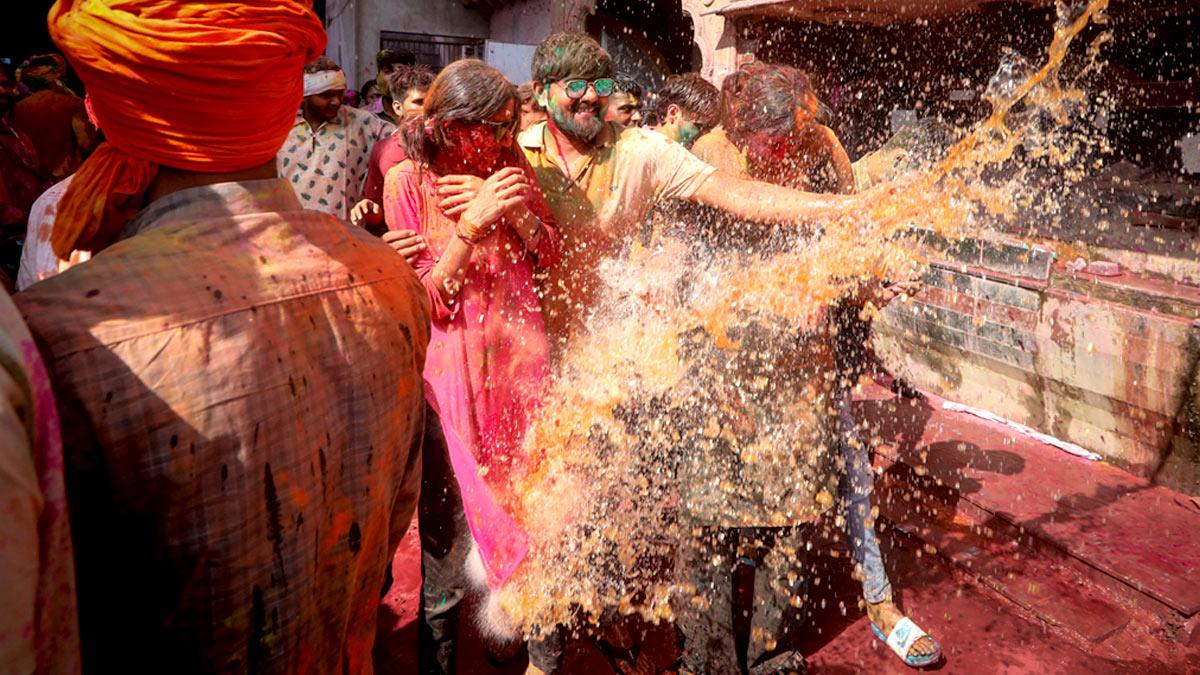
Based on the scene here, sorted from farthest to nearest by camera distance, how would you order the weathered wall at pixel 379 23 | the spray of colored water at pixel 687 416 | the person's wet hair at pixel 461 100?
1. the weathered wall at pixel 379 23
2. the spray of colored water at pixel 687 416
3. the person's wet hair at pixel 461 100

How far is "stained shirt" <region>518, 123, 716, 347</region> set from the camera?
3.34m

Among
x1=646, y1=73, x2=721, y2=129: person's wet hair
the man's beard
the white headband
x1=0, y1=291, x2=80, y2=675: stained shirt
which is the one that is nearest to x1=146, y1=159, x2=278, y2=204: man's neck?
x1=0, y1=291, x2=80, y2=675: stained shirt

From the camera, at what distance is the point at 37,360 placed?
3.00ft

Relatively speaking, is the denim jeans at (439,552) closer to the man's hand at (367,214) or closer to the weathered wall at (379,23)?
the man's hand at (367,214)

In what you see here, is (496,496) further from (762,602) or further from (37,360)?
(37,360)

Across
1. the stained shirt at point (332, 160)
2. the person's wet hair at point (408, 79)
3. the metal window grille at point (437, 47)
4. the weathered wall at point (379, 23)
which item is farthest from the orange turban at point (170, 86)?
the metal window grille at point (437, 47)

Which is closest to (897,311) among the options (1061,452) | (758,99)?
(1061,452)

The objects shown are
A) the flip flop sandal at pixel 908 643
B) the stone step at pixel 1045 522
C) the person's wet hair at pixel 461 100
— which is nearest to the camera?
the person's wet hair at pixel 461 100

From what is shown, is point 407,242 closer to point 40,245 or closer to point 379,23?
point 40,245

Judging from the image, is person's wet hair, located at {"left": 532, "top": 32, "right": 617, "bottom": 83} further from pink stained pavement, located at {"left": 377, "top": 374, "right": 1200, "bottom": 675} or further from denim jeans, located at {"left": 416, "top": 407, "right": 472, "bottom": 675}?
pink stained pavement, located at {"left": 377, "top": 374, "right": 1200, "bottom": 675}

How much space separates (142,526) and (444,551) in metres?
1.92

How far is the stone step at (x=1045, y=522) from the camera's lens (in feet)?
13.2

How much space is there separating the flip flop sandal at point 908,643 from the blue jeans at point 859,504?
0.15 metres

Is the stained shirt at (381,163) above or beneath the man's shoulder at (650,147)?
beneath
